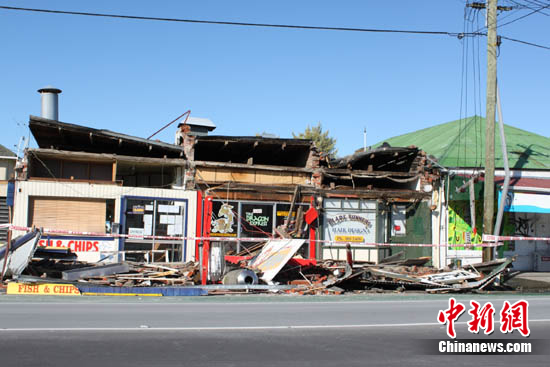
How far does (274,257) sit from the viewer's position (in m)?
18.0

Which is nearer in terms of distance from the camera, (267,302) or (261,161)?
(267,302)

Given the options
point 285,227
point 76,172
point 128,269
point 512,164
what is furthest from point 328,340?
point 512,164

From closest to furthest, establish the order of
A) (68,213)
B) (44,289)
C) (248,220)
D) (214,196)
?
1. (44,289)
2. (68,213)
3. (214,196)
4. (248,220)

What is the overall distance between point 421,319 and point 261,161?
13447 millimetres

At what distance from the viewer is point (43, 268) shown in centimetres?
1686

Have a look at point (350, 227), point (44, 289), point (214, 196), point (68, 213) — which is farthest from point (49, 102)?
point (350, 227)

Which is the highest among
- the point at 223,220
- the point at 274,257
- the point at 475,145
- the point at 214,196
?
the point at 475,145

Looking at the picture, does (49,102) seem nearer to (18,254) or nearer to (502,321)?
(18,254)

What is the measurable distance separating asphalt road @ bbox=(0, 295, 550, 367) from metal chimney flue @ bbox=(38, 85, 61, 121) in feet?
39.1

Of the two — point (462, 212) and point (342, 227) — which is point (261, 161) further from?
point (462, 212)

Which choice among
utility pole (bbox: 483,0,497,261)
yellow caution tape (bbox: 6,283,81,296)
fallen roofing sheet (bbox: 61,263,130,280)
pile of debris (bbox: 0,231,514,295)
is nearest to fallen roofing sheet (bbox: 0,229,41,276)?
pile of debris (bbox: 0,231,514,295)

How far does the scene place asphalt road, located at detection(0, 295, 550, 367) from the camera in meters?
7.23

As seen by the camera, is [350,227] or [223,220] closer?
[223,220]

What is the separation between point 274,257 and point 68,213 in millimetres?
7251
